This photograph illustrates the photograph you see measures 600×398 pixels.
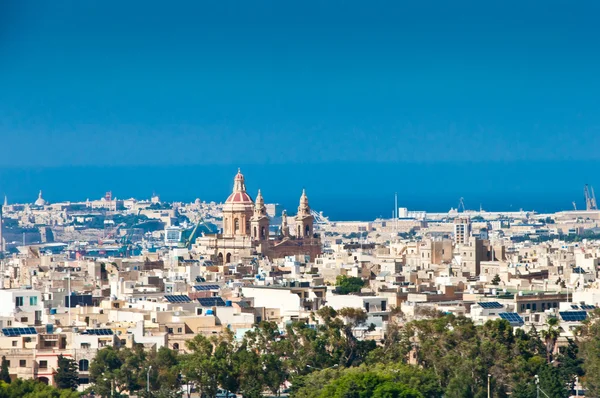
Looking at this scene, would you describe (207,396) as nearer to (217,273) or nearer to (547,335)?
(547,335)

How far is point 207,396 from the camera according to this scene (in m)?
49.1

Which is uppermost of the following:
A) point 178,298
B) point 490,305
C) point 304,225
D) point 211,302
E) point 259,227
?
point 304,225

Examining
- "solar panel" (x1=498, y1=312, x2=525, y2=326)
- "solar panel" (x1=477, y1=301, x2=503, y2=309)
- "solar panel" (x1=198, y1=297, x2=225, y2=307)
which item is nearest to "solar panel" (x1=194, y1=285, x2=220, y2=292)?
"solar panel" (x1=198, y1=297, x2=225, y2=307)

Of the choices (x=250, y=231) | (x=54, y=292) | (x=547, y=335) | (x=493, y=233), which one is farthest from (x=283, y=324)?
(x=493, y=233)

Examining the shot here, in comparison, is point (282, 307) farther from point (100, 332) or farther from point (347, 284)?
point (100, 332)

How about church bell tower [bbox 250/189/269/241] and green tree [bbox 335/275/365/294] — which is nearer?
green tree [bbox 335/275/365/294]

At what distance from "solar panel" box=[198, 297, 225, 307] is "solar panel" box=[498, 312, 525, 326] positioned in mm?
8515

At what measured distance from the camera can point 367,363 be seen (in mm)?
51656

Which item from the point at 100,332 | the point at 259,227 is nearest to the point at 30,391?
the point at 100,332

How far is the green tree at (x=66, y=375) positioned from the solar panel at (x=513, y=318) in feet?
42.6

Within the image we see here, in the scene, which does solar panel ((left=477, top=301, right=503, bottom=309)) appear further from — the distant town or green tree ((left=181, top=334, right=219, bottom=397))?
green tree ((left=181, top=334, right=219, bottom=397))

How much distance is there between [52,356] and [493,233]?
130083mm

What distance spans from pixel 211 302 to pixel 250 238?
47761 mm

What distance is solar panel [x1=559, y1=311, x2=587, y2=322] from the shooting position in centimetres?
5994
